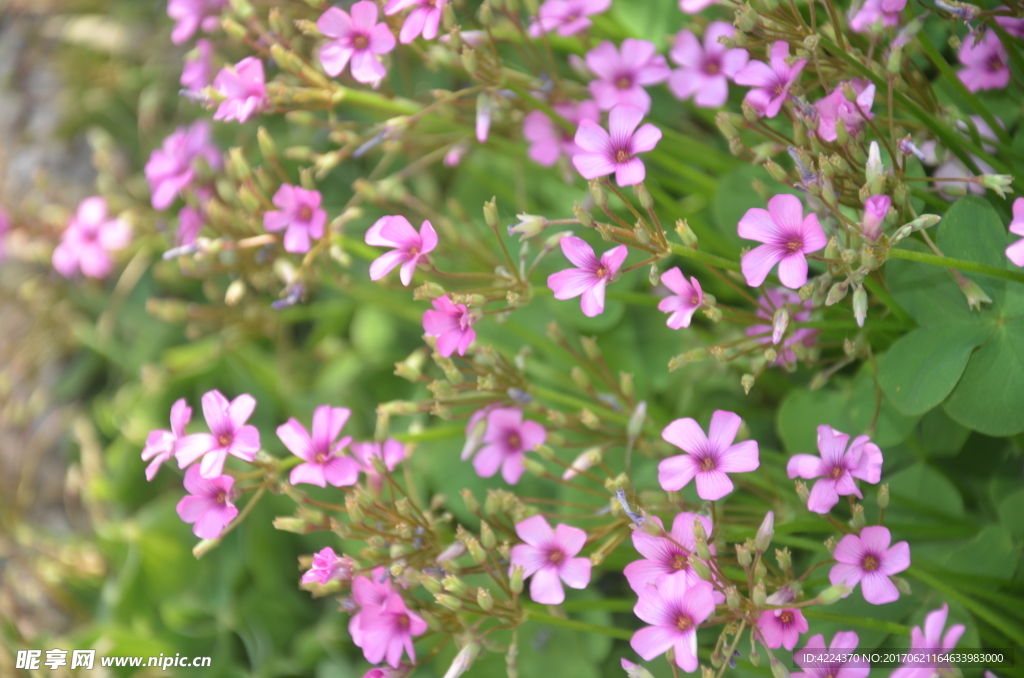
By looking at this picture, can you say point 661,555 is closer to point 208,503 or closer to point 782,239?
point 782,239

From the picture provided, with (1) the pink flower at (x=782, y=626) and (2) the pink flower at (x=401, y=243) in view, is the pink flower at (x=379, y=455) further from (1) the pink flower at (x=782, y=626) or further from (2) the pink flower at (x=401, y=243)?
(1) the pink flower at (x=782, y=626)

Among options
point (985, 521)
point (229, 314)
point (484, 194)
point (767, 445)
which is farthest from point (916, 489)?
point (229, 314)

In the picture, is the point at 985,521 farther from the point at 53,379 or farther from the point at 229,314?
the point at 53,379

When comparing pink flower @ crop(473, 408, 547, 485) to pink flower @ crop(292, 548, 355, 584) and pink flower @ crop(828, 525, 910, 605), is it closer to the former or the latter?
pink flower @ crop(292, 548, 355, 584)

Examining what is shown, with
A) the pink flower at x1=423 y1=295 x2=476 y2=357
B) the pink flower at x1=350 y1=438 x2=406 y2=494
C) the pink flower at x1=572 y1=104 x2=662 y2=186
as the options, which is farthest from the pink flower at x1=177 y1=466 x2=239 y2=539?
the pink flower at x1=572 y1=104 x2=662 y2=186

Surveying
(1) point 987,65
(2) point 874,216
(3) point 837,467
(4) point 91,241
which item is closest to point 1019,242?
(2) point 874,216

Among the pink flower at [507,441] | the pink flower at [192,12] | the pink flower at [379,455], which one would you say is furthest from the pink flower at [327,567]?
the pink flower at [192,12]
